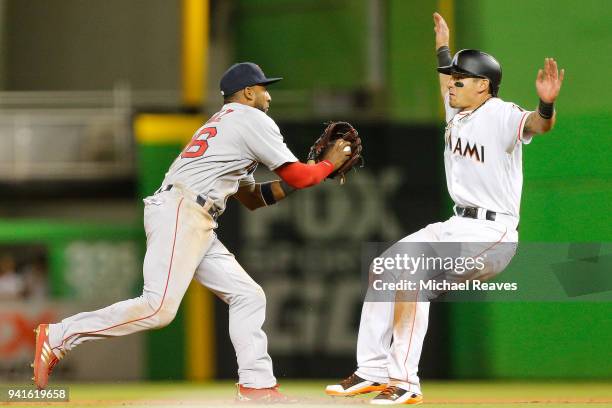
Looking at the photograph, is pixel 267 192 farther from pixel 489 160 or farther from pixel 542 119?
pixel 542 119

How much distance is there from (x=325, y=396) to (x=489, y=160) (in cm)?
202

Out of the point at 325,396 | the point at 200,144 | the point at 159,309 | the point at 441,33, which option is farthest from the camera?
the point at 325,396

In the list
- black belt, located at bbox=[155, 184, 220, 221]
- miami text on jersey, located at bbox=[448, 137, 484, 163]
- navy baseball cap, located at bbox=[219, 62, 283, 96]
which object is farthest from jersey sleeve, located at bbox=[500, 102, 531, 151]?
black belt, located at bbox=[155, 184, 220, 221]

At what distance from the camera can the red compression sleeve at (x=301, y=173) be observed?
7.16 meters

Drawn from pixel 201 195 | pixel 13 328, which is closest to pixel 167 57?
pixel 13 328

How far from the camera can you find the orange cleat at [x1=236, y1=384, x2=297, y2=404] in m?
7.08

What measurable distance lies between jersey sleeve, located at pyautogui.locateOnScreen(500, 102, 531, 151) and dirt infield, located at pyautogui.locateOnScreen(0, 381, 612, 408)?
1634 mm

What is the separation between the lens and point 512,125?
6.96 m

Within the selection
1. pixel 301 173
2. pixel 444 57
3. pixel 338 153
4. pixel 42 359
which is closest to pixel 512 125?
pixel 444 57

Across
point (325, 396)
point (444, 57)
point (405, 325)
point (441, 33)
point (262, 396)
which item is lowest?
point (325, 396)

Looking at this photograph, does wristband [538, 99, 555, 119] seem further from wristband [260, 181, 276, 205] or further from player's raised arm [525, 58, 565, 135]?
wristband [260, 181, 276, 205]

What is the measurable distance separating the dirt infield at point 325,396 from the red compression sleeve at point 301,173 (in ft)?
4.24

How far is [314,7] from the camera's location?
1655 centimetres

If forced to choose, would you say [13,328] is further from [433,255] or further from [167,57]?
[167,57]
